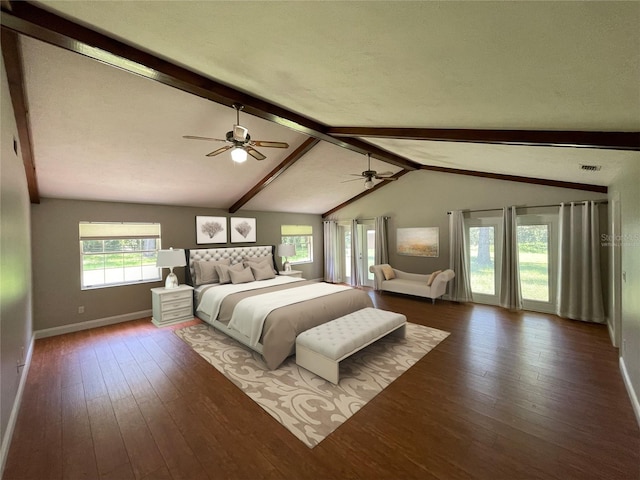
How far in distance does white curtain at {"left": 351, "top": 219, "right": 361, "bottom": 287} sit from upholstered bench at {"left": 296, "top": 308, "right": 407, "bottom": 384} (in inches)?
163

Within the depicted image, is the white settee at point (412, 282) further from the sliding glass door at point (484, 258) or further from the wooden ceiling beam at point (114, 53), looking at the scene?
the wooden ceiling beam at point (114, 53)

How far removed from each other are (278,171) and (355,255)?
12.6 ft

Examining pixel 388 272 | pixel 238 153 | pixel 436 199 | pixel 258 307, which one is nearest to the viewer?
pixel 238 153

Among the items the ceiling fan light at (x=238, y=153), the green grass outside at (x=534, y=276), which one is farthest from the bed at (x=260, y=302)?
the green grass outside at (x=534, y=276)

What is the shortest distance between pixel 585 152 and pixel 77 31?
429 centimetres

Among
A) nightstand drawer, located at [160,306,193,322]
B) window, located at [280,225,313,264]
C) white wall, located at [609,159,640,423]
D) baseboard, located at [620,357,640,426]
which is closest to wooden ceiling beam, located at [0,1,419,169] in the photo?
white wall, located at [609,159,640,423]

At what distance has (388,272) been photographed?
6.68 metres

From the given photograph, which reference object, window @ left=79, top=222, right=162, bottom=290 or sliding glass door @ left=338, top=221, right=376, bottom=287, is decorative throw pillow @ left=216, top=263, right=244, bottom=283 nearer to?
window @ left=79, top=222, right=162, bottom=290

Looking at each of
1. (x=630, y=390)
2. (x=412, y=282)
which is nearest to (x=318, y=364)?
(x=630, y=390)

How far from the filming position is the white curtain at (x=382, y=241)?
23.7 ft

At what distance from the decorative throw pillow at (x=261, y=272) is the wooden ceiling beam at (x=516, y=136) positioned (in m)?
3.27

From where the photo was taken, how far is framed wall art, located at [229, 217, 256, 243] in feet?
21.5

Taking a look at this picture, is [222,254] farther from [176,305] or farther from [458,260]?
[458,260]

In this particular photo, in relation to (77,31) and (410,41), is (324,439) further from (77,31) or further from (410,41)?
(77,31)
